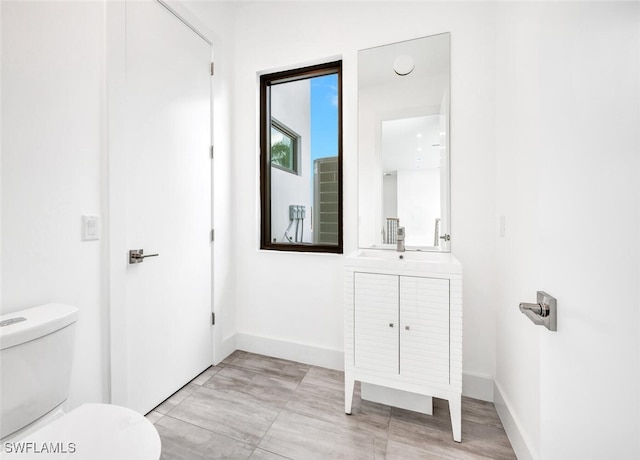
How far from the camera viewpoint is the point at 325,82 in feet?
7.50

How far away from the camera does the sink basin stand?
1446mm

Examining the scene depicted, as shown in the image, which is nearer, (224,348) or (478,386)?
(478,386)

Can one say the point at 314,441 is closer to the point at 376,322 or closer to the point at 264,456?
the point at 264,456

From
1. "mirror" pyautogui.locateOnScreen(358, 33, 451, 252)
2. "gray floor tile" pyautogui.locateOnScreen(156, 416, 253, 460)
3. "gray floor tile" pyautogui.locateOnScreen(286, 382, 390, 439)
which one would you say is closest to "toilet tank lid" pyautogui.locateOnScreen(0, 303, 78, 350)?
"gray floor tile" pyautogui.locateOnScreen(156, 416, 253, 460)

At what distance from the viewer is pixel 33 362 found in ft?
3.19

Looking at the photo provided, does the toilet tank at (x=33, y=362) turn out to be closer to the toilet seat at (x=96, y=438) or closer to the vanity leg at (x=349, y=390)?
the toilet seat at (x=96, y=438)

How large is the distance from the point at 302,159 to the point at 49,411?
2.07 m

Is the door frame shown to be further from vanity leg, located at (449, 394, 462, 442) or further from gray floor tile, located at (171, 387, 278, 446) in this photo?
vanity leg, located at (449, 394, 462, 442)

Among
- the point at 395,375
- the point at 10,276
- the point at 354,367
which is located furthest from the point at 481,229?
the point at 10,276

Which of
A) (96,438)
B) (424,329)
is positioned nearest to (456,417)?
(424,329)

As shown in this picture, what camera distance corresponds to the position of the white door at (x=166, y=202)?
4.99ft

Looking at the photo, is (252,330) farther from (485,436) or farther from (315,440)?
(485,436)

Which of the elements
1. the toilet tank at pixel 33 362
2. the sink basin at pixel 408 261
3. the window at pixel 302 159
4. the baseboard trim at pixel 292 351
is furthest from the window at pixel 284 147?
the toilet tank at pixel 33 362

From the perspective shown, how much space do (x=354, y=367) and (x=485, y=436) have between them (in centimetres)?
72
